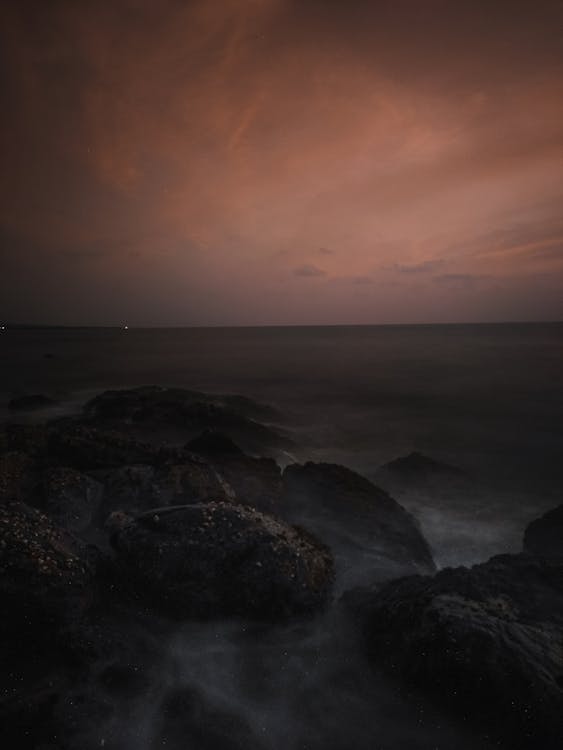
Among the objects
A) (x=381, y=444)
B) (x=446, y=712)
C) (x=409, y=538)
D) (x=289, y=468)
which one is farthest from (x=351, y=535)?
(x=381, y=444)

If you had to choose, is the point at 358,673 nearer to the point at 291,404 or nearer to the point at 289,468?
the point at 289,468

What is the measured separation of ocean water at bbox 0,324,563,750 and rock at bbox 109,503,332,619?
272 millimetres

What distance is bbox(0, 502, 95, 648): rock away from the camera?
462 centimetres

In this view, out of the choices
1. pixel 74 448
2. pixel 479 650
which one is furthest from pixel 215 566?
pixel 74 448

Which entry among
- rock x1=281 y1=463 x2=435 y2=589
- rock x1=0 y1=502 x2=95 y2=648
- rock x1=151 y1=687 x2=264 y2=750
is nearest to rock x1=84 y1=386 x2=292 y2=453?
rock x1=281 y1=463 x2=435 y2=589

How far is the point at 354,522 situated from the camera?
8.57 meters

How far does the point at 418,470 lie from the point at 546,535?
486cm

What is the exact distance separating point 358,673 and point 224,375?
37.8 metres

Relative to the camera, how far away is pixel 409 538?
8328 mm

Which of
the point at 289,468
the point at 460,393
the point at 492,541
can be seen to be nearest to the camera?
the point at 492,541

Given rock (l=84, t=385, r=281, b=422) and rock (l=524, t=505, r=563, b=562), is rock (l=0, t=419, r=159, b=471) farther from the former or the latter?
rock (l=524, t=505, r=563, b=562)

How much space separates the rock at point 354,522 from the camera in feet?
24.0

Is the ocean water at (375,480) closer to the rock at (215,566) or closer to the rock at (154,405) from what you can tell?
the rock at (215,566)

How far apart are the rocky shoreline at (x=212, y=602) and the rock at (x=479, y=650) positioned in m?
0.02
